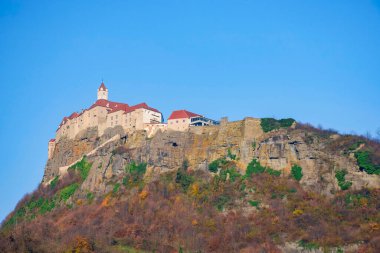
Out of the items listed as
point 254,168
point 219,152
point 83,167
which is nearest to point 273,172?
point 254,168

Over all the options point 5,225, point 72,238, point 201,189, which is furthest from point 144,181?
point 5,225

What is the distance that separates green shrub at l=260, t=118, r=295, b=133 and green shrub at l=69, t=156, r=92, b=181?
23841 mm

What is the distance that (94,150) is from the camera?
105 metres

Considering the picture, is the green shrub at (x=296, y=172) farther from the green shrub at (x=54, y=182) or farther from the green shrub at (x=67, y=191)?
the green shrub at (x=54, y=182)

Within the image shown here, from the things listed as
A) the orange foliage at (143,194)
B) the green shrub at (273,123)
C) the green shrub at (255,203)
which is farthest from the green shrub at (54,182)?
the green shrub at (255,203)

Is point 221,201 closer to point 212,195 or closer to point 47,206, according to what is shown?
point 212,195

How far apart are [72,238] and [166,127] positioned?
22622 mm

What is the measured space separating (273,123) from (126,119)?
20.2 meters

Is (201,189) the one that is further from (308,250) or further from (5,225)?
(5,225)

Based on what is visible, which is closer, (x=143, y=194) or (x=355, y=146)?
(x=355, y=146)

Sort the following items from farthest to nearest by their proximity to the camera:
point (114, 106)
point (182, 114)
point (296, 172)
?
1. point (114, 106)
2. point (182, 114)
3. point (296, 172)

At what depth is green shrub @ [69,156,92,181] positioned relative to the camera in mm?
102875

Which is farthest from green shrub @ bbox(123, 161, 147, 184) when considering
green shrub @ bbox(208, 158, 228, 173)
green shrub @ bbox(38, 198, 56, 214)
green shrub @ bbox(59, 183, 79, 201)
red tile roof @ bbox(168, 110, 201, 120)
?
green shrub @ bbox(38, 198, 56, 214)

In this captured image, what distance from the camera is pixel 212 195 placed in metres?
91.3
